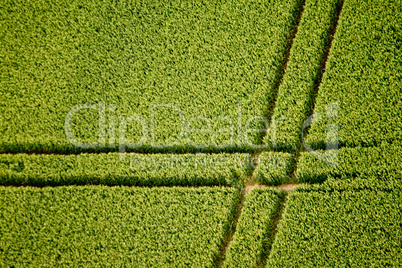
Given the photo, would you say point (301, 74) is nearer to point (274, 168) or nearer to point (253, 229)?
point (274, 168)

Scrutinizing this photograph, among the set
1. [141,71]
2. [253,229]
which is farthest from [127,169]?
[253,229]

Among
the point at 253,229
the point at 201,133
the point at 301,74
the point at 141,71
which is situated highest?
the point at 301,74

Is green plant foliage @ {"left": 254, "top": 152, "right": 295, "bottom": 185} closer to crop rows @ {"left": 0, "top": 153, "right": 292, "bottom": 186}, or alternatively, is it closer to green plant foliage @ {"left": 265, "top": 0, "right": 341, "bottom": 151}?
crop rows @ {"left": 0, "top": 153, "right": 292, "bottom": 186}

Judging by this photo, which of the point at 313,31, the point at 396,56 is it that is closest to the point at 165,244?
the point at 313,31

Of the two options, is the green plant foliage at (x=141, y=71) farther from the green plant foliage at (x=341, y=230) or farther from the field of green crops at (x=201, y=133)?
the green plant foliage at (x=341, y=230)

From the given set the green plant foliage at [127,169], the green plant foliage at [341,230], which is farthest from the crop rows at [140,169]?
the green plant foliage at [341,230]

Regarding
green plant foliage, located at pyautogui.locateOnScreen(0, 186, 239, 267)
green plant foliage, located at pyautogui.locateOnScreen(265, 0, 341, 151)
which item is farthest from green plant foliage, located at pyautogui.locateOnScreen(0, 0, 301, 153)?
green plant foliage, located at pyautogui.locateOnScreen(0, 186, 239, 267)
